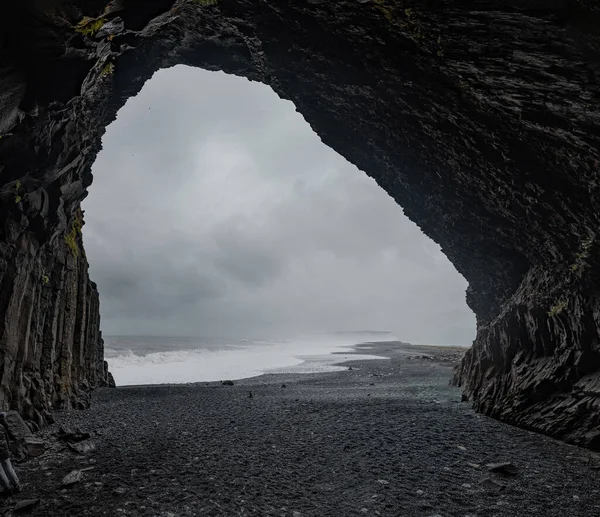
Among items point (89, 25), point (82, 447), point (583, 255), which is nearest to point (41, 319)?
point (82, 447)

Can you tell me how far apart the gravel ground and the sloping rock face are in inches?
107

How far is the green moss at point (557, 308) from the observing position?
13148mm

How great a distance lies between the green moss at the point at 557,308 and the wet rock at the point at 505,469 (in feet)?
22.4

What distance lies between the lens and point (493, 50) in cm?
861

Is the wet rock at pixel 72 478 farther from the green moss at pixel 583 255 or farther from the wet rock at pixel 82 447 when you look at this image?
the green moss at pixel 583 255

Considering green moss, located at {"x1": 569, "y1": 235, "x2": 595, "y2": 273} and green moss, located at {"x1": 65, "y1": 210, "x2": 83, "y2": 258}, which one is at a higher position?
green moss, located at {"x1": 65, "y1": 210, "x2": 83, "y2": 258}

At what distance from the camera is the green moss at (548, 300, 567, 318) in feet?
Answer: 43.1

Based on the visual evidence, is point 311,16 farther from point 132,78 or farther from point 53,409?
point 53,409

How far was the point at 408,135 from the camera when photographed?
16625 mm

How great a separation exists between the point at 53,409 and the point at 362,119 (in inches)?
753

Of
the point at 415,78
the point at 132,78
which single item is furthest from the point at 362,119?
the point at 132,78

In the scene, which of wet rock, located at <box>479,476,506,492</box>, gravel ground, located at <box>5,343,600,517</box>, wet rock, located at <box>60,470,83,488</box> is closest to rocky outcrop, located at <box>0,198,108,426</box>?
gravel ground, located at <box>5,343,600,517</box>

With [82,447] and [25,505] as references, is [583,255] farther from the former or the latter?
[82,447]

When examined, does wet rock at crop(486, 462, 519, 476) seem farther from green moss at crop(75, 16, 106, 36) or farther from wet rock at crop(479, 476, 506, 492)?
green moss at crop(75, 16, 106, 36)
